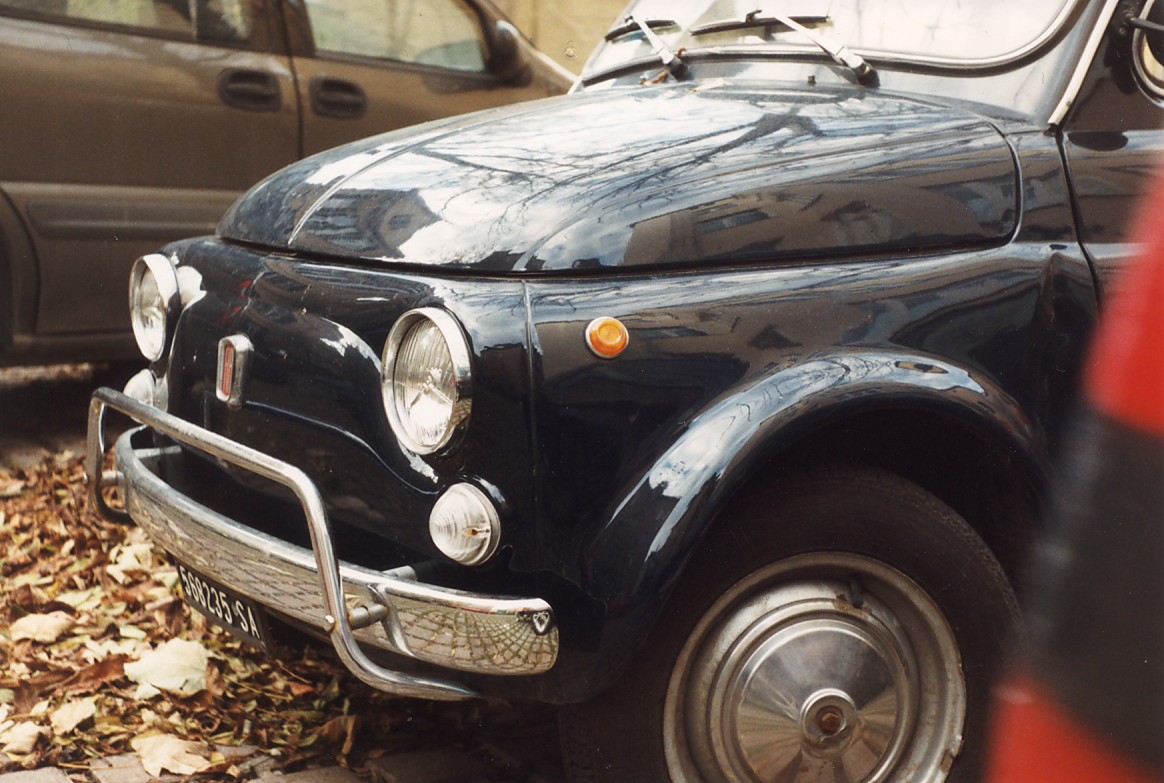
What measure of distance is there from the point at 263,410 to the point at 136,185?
9.11 feet

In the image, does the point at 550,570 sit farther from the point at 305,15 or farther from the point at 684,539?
the point at 305,15

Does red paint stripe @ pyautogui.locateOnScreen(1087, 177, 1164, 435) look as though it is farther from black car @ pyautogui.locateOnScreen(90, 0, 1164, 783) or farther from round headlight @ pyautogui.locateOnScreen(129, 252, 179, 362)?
round headlight @ pyautogui.locateOnScreen(129, 252, 179, 362)

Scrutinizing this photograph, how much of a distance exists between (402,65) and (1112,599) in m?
4.78

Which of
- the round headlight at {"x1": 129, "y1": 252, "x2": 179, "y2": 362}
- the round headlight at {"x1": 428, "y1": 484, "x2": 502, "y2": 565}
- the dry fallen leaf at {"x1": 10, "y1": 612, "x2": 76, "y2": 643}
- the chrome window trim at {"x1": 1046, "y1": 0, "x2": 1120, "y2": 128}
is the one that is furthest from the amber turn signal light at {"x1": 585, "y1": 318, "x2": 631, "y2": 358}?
the dry fallen leaf at {"x1": 10, "y1": 612, "x2": 76, "y2": 643}

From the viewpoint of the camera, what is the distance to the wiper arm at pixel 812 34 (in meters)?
2.91

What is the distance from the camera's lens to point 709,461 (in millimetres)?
2094

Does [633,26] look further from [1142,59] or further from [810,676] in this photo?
[810,676]

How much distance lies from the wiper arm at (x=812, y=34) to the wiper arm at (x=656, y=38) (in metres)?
0.10

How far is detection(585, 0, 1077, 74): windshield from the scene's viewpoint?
276 cm

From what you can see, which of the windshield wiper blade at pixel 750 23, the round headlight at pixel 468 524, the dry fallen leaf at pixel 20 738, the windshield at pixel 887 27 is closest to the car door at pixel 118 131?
the dry fallen leaf at pixel 20 738

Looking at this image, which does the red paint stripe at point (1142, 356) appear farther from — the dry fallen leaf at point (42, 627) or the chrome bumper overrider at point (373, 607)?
the dry fallen leaf at point (42, 627)

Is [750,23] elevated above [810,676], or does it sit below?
above

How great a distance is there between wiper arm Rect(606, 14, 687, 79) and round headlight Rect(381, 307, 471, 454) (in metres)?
1.45

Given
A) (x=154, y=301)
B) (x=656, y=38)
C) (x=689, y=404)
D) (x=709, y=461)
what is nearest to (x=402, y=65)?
(x=656, y=38)
